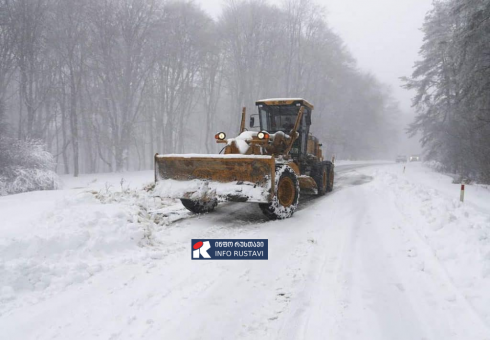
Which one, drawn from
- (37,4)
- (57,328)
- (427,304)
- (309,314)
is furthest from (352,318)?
(37,4)

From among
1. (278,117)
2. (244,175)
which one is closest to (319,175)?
(278,117)

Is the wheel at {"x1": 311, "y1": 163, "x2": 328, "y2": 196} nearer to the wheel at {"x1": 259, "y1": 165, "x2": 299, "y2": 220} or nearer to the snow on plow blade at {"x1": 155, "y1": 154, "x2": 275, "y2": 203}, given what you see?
the wheel at {"x1": 259, "y1": 165, "x2": 299, "y2": 220}

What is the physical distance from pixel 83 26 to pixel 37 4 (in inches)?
103

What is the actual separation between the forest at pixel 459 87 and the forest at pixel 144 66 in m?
11.0

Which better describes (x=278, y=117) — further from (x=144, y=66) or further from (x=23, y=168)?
(x=144, y=66)

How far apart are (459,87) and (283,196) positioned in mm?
8853

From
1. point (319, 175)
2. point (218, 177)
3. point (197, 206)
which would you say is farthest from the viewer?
point (319, 175)

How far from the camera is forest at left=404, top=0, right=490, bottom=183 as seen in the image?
10406 millimetres

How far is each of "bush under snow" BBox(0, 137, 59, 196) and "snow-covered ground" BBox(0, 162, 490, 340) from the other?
7947 millimetres

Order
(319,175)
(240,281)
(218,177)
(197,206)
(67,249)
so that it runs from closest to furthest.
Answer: (240,281)
(67,249)
(218,177)
(197,206)
(319,175)

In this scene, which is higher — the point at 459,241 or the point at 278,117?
the point at 278,117

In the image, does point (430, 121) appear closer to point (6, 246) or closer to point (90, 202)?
point (90, 202)

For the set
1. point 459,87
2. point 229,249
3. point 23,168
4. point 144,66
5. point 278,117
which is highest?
point 144,66

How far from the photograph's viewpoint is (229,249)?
5.02 meters
